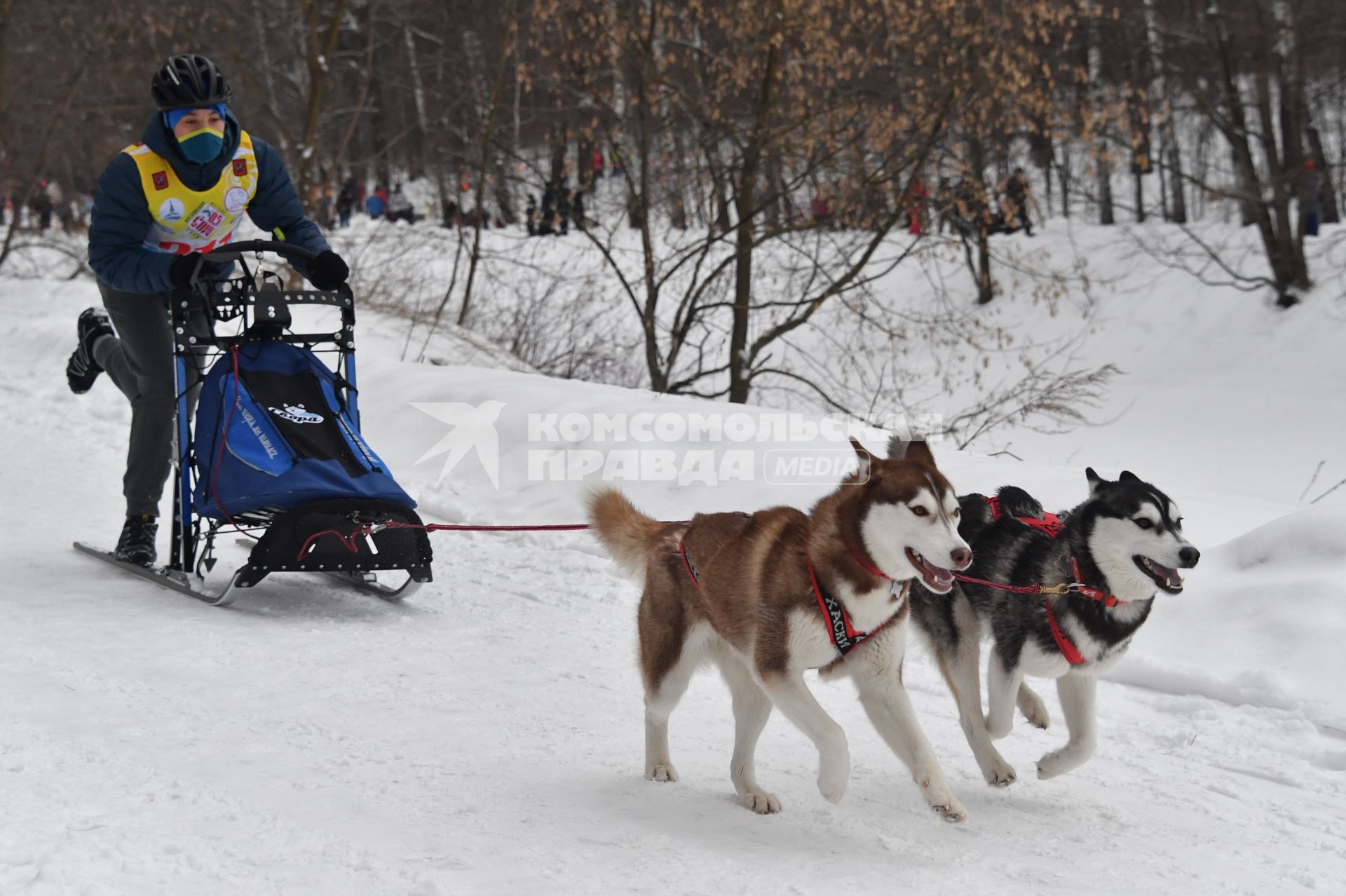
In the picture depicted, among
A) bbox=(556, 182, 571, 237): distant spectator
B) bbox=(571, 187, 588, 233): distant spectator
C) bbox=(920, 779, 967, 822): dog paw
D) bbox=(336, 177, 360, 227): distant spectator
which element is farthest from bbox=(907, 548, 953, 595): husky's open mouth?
→ bbox=(336, 177, 360, 227): distant spectator

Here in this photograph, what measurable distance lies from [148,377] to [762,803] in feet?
11.5

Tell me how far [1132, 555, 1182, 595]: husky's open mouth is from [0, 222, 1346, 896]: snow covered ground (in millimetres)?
631

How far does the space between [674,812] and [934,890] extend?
0.75 meters

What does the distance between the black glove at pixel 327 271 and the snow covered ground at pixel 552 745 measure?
54.1 inches

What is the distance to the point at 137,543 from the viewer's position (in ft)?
17.8

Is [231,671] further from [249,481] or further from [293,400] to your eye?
[293,400]

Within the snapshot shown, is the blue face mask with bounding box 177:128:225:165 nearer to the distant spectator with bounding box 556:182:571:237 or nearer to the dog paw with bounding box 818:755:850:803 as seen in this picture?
the dog paw with bounding box 818:755:850:803

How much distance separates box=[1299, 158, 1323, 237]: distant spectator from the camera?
63.6 ft

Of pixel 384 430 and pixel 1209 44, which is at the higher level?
pixel 1209 44

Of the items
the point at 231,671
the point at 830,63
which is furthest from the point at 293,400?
the point at 830,63

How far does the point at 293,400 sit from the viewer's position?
500 cm

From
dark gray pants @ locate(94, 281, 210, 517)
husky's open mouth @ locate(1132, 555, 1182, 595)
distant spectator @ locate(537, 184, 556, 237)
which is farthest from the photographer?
distant spectator @ locate(537, 184, 556, 237)

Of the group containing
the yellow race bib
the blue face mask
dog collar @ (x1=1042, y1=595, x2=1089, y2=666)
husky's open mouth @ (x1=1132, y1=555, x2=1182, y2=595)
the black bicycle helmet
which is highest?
the black bicycle helmet

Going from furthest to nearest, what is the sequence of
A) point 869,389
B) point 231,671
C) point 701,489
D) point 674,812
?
point 869,389 → point 701,489 → point 231,671 → point 674,812
